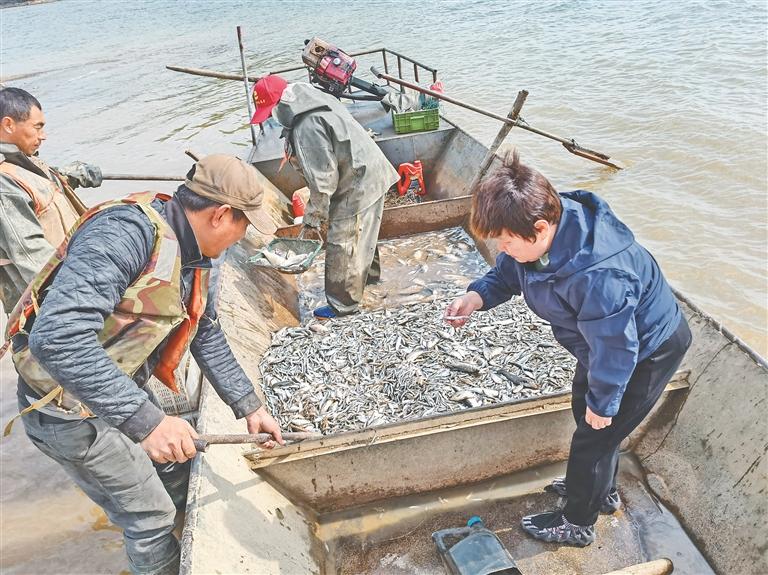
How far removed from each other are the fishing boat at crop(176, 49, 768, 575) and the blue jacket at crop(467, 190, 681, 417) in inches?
42.2

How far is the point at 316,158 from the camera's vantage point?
5.11m

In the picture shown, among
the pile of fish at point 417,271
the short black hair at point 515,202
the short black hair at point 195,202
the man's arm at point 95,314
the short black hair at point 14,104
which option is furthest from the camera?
the pile of fish at point 417,271

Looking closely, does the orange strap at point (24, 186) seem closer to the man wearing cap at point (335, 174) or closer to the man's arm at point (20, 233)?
the man's arm at point (20, 233)

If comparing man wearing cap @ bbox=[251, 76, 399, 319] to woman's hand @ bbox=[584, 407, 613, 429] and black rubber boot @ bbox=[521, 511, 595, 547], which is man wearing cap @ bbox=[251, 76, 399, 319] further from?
woman's hand @ bbox=[584, 407, 613, 429]

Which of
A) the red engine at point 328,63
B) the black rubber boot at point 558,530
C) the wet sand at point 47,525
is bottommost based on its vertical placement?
the wet sand at point 47,525

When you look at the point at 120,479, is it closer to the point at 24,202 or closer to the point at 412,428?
the point at 412,428

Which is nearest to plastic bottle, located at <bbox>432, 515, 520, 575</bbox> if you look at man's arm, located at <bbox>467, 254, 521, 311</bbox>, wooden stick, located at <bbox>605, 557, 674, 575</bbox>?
wooden stick, located at <bbox>605, 557, 674, 575</bbox>

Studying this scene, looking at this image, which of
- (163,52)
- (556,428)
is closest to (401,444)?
(556,428)

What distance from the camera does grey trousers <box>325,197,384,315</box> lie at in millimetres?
5574

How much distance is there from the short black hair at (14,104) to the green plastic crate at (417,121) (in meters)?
5.50

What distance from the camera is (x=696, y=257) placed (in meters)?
7.06

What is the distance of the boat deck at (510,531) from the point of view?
3.22 meters

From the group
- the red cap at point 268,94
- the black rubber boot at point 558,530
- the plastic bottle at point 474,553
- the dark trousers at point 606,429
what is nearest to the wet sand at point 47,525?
the plastic bottle at point 474,553

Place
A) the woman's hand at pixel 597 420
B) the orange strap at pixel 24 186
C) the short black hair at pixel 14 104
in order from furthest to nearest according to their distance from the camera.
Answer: the short black hair at pixel 14 104, the orange strap at pixel 24 186, the woman's hand at pixel 597 420
